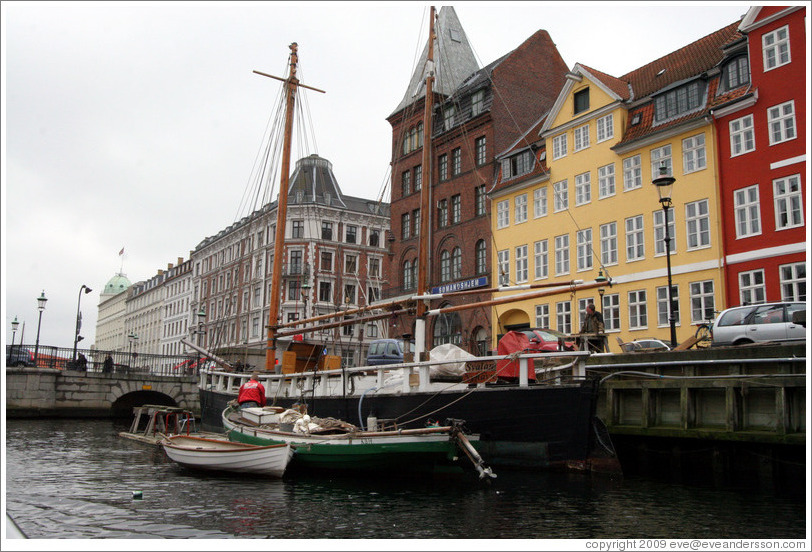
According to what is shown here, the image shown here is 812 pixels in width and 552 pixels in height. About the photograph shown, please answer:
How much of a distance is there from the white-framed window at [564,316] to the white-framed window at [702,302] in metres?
6.52

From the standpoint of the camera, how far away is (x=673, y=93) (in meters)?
31.0

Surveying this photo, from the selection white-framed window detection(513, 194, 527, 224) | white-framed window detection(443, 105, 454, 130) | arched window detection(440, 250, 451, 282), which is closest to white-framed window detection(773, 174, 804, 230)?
white-framed window detection(513, 194, 527, 224)

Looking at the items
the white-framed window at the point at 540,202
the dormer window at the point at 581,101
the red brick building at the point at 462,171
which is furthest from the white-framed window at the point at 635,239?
the red brick building at the point at 462,171

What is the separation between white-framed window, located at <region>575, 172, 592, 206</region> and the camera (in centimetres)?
3444

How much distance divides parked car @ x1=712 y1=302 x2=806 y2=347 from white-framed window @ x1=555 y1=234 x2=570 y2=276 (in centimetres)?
1535

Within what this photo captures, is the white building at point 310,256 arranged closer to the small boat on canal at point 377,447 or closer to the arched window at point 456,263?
the arched window at point 456,263

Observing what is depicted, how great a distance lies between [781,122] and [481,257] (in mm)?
17968

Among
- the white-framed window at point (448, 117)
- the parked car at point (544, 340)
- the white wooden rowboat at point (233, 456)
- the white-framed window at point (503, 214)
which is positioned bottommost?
the white wooden rowboat at point (233, 456)

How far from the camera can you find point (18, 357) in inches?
1770

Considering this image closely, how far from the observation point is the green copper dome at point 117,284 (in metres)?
153

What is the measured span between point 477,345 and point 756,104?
1926cm

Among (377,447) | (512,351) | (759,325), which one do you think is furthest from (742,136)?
(377,447)

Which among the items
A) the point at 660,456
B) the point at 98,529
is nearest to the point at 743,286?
the point at 660,456

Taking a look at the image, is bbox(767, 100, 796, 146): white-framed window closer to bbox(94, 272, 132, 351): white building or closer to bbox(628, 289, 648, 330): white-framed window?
bbox(628, 289, 648, 330): white-framed window
